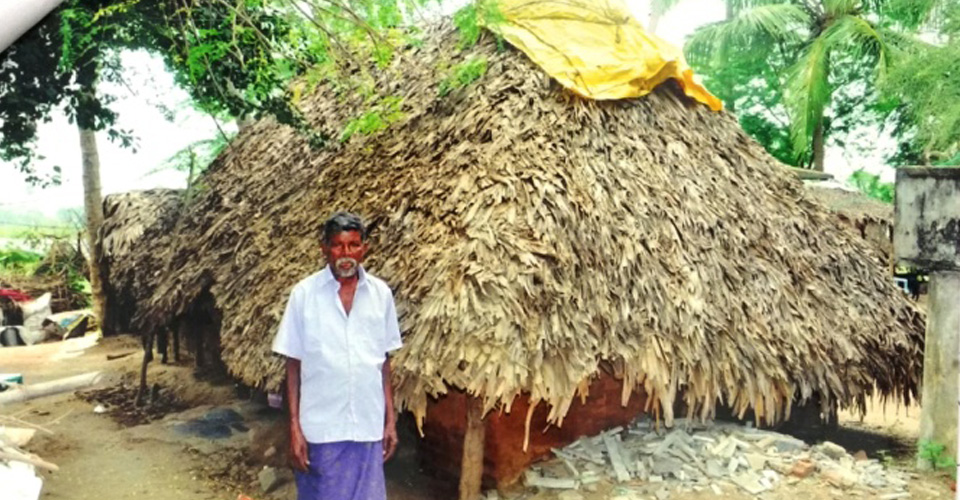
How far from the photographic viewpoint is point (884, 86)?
6.75 ft

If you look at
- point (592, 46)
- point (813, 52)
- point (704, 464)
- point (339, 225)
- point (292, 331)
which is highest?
point (592, 46)

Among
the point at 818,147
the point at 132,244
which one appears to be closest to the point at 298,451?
the point at 132,244

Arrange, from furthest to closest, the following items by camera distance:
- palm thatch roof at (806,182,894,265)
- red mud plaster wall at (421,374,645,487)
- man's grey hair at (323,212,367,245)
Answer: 1. palm thatch roof at (806,182,894,265)
2. red mud plaster wall at (421,374,645,487)
3. man's grey hair at (323,212,367,245)

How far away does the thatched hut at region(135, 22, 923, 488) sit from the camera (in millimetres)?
1991

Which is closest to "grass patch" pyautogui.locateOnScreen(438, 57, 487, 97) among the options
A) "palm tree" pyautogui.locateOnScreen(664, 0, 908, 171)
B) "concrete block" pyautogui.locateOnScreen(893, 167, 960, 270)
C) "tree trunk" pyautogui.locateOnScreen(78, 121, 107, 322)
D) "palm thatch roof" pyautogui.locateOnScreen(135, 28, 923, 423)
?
"palm thatch roof" pyautogui.locateOnScreen(135, 28, 923, 423)

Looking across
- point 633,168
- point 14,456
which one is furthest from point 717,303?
point 14,456

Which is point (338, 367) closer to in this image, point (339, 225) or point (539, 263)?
point (339, 225)

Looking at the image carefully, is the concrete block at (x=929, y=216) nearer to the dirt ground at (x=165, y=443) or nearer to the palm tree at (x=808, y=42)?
the palm tree at (x=808, y=42)

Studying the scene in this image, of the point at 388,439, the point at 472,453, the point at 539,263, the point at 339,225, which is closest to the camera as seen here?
the point at 339,225

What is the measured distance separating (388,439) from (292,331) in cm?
36

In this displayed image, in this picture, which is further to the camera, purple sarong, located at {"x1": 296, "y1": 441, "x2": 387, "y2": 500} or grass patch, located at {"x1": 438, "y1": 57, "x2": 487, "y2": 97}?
grass patch, located at {"x1": 438, "y1": 57, "x2": 487, "y2": 97}

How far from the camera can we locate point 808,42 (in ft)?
7.22

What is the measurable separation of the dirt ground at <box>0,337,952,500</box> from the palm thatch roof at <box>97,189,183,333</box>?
0.12 meters

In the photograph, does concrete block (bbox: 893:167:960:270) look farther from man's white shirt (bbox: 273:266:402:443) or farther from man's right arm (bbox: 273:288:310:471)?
man's right arm (bbox: 273:288:310:471)
